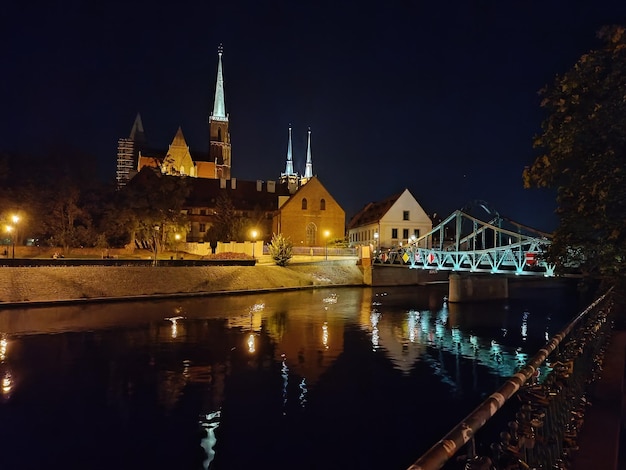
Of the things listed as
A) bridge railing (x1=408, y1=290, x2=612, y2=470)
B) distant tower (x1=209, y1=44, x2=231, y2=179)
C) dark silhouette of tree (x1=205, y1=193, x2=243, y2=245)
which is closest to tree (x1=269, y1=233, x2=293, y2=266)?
dark silhouette of tree (x1=205, y1=193, x2=243, y2=245)

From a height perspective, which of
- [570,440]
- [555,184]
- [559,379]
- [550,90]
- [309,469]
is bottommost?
[309,469]

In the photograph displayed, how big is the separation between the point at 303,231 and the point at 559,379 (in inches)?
2607

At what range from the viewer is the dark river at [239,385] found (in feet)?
36.1

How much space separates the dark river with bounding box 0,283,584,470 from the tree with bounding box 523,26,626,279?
5.87m

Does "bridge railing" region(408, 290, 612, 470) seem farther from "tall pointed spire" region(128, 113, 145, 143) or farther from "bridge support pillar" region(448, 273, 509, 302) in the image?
"tall pointed spire" region(128, 113, 145, 143)

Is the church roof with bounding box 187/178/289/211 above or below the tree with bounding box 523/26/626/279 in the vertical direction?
above

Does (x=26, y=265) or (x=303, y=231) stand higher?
(x=303, y=231)

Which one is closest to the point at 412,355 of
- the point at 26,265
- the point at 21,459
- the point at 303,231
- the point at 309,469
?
the point at 309,469

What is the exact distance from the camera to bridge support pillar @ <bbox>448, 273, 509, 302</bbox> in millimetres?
44906

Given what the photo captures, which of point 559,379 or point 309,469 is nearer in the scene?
point 559,379

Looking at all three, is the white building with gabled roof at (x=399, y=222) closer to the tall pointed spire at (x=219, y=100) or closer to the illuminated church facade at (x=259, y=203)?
the illuminated church facade at (x=259, y=203)

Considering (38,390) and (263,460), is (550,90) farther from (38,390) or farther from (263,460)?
(38,390)

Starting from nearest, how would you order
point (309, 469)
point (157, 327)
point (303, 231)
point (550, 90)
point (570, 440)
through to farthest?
point (570, 440) < point (550, 90) < point (309, 469) < point (157, 327) < point (303, 231)

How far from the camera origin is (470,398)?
49.9 feet
